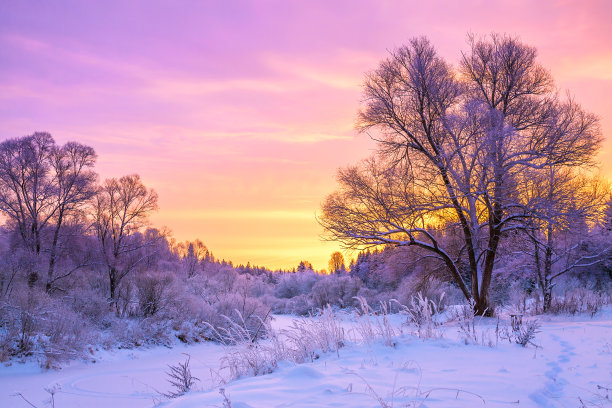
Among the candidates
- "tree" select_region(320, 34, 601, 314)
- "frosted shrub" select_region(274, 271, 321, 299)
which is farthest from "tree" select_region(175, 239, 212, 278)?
"tree" select_region(320, 34, 601, 314)

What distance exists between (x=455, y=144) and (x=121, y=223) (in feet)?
72.7

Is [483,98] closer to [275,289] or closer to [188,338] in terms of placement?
[188,338]

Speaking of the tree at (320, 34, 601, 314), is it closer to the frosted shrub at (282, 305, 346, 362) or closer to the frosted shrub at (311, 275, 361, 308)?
the frosted shrub at (282, 305, 346, 362)

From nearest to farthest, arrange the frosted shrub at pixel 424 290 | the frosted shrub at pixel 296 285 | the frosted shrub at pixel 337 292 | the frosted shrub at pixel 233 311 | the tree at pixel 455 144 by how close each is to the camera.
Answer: the tree at pixel 455 144
the frosted shrub at pixel 424 290
the frosted shrub at pixel 233 311
the frosted shrub at pixel 337 292
the frosted shrub at pixel 296 285

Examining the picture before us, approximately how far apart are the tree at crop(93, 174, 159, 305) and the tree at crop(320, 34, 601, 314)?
667 inches

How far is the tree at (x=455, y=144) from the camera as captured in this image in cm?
1402

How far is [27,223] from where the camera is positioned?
2320cm

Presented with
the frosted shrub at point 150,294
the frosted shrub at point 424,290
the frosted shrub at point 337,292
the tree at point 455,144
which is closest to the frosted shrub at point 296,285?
the frosted shrub at point 337,292

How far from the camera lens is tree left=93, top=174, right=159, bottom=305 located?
2636 centimetres

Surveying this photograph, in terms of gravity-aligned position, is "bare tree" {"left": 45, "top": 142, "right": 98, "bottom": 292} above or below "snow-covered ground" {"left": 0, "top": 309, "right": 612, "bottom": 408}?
above

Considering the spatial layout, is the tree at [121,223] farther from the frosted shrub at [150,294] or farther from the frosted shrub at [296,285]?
the frosted shrub at [296,285]

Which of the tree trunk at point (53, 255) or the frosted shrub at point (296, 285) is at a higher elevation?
the tree trunk at point (53, 255)

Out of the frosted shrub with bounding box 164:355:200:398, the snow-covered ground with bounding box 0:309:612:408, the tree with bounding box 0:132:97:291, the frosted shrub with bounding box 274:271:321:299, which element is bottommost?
the frosted shrub with bounding box 274:271:321:299

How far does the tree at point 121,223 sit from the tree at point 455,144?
16942 millimetres
